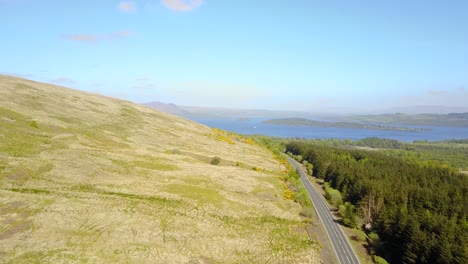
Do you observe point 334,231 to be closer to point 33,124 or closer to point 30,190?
point 30,190

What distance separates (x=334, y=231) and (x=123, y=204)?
145 ft

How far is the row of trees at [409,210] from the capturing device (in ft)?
151

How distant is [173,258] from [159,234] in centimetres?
635

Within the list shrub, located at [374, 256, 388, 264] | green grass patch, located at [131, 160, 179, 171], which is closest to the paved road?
shrub, located at [374, 256, 388, 264]

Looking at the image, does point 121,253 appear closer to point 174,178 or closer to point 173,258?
point 173,258

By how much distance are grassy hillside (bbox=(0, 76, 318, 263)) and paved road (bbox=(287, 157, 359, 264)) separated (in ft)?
22.2

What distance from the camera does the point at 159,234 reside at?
43531mm

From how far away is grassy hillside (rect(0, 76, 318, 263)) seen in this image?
3834 centimetres

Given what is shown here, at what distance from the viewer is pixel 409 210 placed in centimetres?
6438

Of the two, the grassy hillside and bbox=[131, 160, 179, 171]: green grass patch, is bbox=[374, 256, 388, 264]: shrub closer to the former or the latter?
the grassy hillside

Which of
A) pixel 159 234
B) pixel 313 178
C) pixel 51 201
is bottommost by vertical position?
pixel 313 178

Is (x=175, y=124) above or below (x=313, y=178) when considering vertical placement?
above

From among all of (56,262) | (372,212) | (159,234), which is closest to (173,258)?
(159,234)

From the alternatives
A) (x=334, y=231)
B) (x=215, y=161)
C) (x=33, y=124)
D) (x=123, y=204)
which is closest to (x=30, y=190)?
(x=123, y=204)
